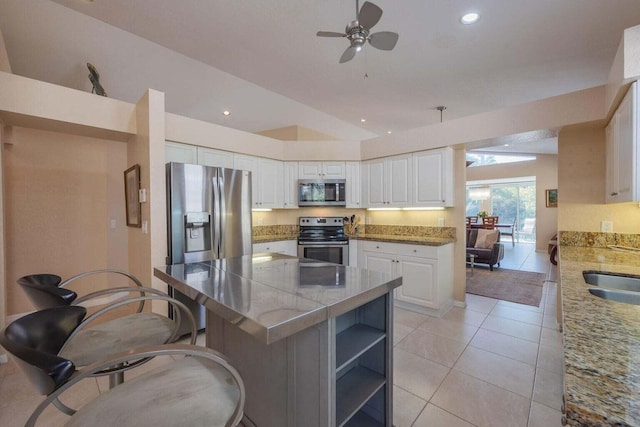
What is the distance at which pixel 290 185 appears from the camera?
4410mm

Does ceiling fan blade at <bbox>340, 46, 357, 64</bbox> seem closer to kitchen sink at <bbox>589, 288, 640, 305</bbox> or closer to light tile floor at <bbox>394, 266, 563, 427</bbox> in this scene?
kitchen sink at <bbox>589, 288, 640, 305</bbox>

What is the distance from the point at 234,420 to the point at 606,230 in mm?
3670

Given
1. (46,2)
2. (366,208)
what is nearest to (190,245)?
(46,2)

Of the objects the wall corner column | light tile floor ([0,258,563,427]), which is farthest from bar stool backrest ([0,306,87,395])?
the wall corner column

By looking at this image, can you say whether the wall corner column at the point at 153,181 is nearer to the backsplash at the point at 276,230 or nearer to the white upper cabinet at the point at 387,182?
the backsplash at the point at 276,230

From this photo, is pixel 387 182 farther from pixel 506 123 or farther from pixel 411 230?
pixel 506 123

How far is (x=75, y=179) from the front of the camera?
3594 millimetres

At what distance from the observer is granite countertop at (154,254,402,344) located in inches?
38.7

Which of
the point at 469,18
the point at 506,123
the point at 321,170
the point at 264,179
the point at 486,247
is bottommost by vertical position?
the point at 486,247

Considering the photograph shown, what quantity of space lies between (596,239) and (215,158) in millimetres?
4409

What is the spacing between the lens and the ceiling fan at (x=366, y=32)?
1923 millimetres

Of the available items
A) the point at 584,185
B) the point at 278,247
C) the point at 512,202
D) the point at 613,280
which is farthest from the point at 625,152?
the point at 512,202

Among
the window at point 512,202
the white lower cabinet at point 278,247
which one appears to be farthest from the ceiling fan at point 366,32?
the window at point 512,202

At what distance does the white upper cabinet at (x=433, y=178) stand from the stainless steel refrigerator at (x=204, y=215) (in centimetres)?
229
